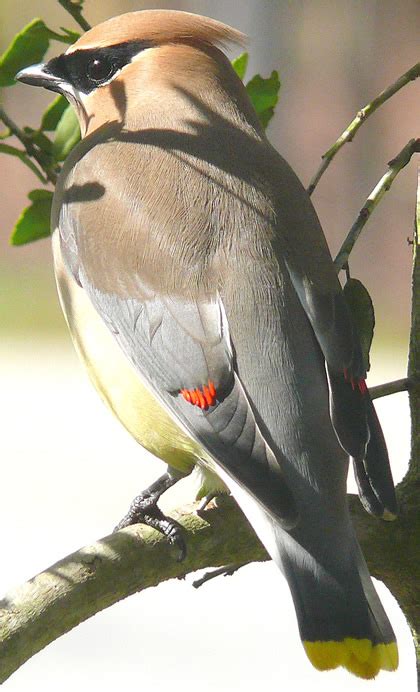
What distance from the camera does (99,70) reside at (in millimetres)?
3045

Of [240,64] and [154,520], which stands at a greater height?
[240,64]

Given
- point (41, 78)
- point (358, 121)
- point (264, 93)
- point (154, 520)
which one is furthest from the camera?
point (41, 78)

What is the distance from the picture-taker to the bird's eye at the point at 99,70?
9.93 feet

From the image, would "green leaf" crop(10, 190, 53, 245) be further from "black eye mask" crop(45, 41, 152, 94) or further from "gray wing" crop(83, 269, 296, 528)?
"black eye mask" crop(45, 41, 152, 94)

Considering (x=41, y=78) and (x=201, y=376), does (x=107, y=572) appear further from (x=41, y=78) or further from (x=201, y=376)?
(x=41, y=78)

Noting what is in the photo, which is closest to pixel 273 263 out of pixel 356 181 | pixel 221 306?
pixel 221 306

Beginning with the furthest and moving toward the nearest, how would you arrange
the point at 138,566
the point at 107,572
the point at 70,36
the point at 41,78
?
the point at 41,78 → the point at 70,36 → the point at 138,566 → the point at 107,572

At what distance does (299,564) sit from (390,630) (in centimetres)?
20

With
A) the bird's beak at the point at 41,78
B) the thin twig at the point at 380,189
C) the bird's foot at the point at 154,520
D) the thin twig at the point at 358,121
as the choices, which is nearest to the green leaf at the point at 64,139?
the bird's beak at the point at 41,78

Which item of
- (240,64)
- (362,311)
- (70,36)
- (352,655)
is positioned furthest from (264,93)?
(352,655)

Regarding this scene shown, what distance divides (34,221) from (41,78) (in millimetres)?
446

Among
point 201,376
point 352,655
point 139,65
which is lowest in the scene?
point 352,655

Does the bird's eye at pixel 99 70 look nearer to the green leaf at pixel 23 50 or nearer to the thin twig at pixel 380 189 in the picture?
the green leaf at pixel 23 50

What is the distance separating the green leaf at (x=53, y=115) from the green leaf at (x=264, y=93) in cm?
41
